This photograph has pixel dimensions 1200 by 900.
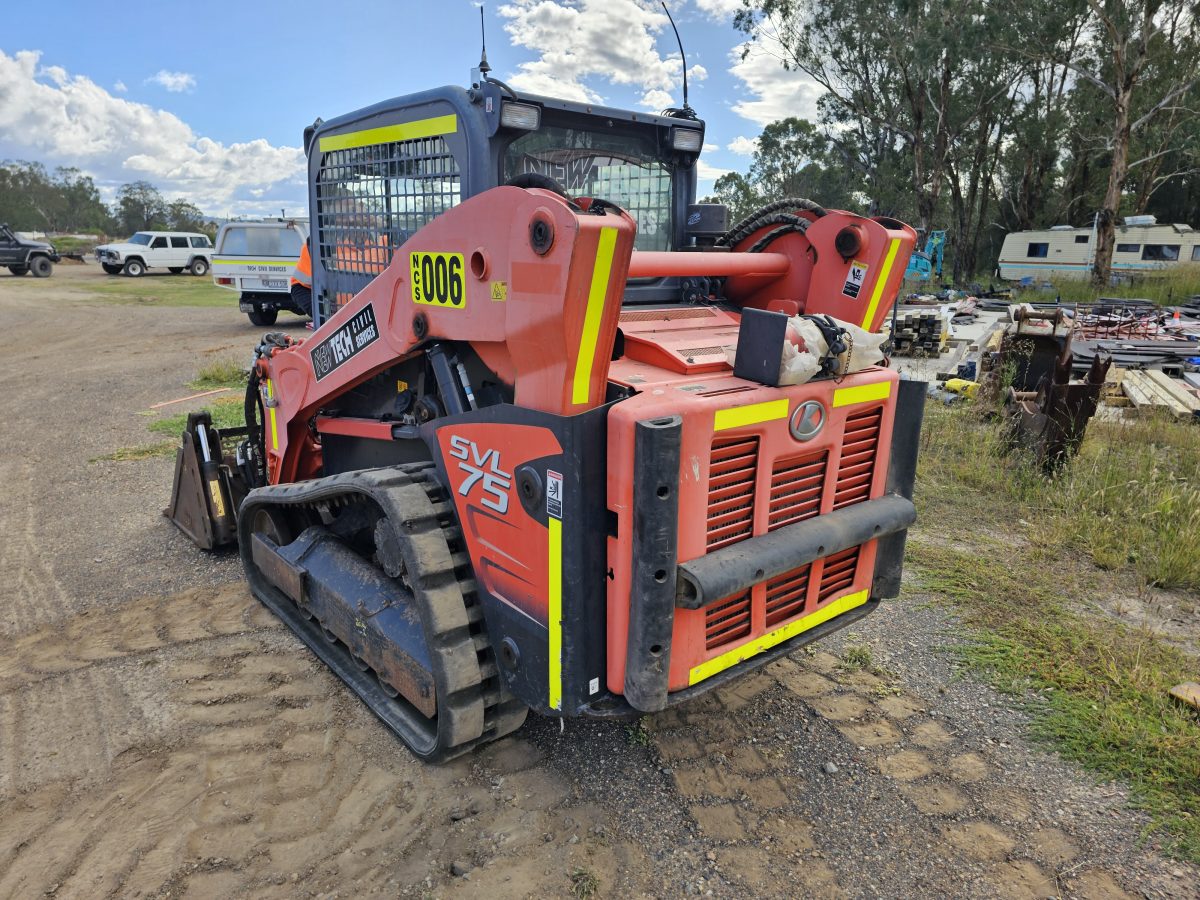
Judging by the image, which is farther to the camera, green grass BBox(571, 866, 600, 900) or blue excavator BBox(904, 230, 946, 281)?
blue excavator BBox(904, 230, 946, 281)

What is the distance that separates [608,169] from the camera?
3719mm

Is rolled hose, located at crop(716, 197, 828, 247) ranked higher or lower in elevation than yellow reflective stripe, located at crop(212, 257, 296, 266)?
higher

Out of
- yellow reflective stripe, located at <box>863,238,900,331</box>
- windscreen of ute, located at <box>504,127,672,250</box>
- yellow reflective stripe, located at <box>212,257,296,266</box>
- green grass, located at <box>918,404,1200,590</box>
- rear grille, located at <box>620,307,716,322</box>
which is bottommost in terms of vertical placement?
green grass, located at <box>918,404,1200,590</box>

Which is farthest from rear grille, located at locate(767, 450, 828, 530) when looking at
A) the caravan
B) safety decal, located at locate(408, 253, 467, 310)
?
the caravan

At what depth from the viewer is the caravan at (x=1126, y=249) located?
2475 cm

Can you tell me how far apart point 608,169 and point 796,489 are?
1.90 metres

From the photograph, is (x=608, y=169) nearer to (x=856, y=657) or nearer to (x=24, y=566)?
(x=856, y=657)

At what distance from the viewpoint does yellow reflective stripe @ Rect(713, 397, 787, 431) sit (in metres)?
2.34

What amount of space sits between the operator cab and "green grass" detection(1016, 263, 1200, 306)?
21.2 meters

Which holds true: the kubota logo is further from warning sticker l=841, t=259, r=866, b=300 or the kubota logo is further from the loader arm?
warning sticker l=841, t=259, r=866, b=300

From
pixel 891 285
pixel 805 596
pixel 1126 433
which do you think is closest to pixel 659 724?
pixel 805 596

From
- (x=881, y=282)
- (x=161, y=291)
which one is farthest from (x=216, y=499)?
(x=161, y=291)

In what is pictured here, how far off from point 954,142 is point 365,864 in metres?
35.0

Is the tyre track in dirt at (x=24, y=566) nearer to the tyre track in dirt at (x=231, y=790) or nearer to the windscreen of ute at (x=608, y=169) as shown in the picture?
the tyre track in dirt at (x=231, y=790)
